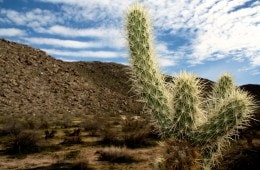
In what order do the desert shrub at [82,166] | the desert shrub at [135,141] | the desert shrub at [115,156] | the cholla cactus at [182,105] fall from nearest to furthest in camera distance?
the cholla cactus at [182,105], the desert shrub at [82,166], the desert shrub at [115,156], the desert shrub at [135,141]

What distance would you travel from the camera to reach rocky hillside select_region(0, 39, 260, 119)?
3810 centimetres

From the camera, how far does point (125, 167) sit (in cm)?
1146

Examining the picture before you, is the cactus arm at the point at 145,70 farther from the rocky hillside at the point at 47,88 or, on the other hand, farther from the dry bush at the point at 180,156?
the rocky hillside at the point at 47,88

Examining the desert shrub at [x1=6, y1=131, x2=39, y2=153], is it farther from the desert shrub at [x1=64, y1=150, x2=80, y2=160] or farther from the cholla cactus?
the cholla cactus

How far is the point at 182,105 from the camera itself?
634 cm

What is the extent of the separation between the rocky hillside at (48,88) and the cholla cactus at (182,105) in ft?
88.0

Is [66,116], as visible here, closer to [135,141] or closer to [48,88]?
[48,88]

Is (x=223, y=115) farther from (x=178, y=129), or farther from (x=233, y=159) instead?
(x=233, y=159)

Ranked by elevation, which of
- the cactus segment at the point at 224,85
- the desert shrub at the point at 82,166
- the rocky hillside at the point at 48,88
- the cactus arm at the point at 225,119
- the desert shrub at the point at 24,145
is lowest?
the desert shrub at the point at 82,166

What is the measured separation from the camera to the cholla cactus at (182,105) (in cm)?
627

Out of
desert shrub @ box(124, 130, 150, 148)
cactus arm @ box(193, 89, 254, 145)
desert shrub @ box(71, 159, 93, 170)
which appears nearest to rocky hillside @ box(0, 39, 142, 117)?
desert shrub @ box(124, 130, 150, 148)

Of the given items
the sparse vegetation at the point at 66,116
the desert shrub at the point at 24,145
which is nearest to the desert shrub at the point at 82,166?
the sparse vegetation at the point at 66,116

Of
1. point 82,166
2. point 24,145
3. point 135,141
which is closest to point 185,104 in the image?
point 82,166

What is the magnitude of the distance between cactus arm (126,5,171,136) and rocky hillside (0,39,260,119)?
26776mm
